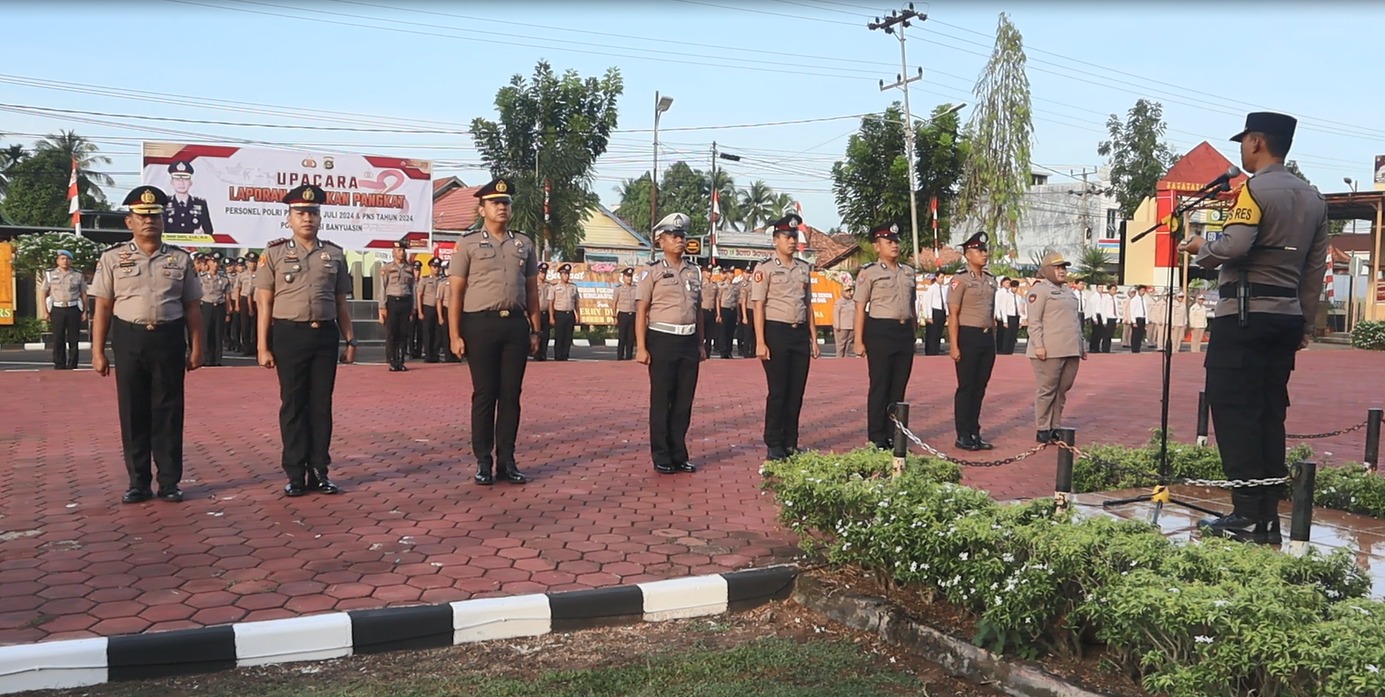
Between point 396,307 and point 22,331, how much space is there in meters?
9.80

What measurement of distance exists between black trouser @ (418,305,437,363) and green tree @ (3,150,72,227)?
129 feet

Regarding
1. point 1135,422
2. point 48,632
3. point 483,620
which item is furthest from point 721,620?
point 1135,422

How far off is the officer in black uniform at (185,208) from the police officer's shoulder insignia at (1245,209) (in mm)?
19079

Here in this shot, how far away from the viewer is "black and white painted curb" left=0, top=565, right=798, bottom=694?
363 cm

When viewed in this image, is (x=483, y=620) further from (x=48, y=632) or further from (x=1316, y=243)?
(x=1316, y=243)

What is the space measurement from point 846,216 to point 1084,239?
89.1 feet

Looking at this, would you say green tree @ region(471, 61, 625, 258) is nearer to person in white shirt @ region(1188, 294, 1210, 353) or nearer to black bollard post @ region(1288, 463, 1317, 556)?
person in white shirt @ region(1188, 294, 1210, 353)

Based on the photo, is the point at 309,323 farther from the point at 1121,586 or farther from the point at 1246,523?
the point at 1246,523

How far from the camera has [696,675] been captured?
12.2 feet

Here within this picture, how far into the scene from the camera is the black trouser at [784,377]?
774 cm

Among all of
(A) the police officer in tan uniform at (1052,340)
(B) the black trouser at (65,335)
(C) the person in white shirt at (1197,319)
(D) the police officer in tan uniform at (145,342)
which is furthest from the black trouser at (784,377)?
(C) the person in white shirt at (1197,319)

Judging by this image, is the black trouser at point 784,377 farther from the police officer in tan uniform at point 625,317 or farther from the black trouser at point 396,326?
the police officer in tan uniform at point 625,317

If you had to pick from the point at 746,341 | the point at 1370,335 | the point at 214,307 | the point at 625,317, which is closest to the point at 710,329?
the point at 746,341

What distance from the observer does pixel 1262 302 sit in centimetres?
486
